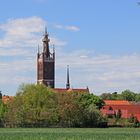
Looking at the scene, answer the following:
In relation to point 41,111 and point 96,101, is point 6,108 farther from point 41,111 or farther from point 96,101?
point 96,101

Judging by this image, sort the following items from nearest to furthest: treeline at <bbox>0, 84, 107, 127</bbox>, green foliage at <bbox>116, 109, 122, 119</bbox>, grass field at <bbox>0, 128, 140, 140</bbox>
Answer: grass field at <bbox>0, 128, 140, 140</bbox> < treeline at <bbox>0, 84, 107, 127</bbox> < green foliage at <bbox>116, 109, 122, 119</bbox>

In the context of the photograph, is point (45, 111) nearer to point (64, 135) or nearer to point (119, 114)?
point (64, 135)

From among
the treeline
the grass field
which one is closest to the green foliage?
the treeline

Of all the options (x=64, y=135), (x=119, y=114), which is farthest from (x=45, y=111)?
(x=119, y=114)

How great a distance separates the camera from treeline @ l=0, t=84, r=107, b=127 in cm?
11019

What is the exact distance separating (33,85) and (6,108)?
1000cm

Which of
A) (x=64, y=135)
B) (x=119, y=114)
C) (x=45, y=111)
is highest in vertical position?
(x=119, y=114)

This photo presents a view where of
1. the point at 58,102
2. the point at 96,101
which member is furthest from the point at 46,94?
the point at 96,101

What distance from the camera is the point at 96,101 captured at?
523ft

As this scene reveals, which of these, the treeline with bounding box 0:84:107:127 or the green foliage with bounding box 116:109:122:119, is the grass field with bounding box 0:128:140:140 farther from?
the green foliage with bounding box 116:109:122:119

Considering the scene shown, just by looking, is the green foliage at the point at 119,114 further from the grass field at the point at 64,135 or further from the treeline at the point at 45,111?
the grass field at the point at 64,135

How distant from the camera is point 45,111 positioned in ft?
367

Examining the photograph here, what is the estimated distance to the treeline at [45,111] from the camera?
4338 inches

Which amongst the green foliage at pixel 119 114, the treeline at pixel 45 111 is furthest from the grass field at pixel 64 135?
the green foliage at pixel 119 114
